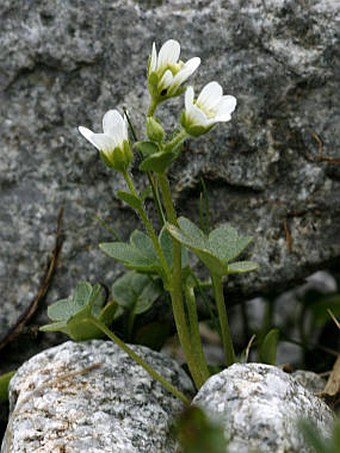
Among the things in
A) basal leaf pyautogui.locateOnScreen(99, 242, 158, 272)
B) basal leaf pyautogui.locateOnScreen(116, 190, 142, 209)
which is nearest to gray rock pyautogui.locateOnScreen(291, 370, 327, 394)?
basal leaf pyautogui.locateOnScreen(99, 242, 158, 272)

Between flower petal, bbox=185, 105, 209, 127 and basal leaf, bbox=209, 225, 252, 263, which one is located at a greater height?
flower petal, bbox=185, 105, 209, 127

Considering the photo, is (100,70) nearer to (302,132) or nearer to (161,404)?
(302,132)

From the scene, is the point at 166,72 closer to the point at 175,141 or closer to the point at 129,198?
the point at 175,141

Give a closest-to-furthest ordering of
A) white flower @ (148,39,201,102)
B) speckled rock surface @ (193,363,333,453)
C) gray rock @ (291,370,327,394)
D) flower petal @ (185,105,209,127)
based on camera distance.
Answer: speckled rock surface @ (193,363,333,453)
flower petal @ (185,105,209,127)
white flower @ (148,39,201,102)
gray rock @ (291,370,327,394)

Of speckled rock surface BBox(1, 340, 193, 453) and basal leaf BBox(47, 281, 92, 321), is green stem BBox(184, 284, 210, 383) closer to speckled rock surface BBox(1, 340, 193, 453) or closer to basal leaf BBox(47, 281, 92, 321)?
speckled rock surface BBox(1, 340, 193, 453)

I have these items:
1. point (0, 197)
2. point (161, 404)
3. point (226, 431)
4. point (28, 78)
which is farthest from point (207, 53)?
point (226, 431)

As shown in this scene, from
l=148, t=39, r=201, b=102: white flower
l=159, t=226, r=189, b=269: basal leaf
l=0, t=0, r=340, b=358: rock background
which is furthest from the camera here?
l=0, t=0, r=340, b=358: rock background
